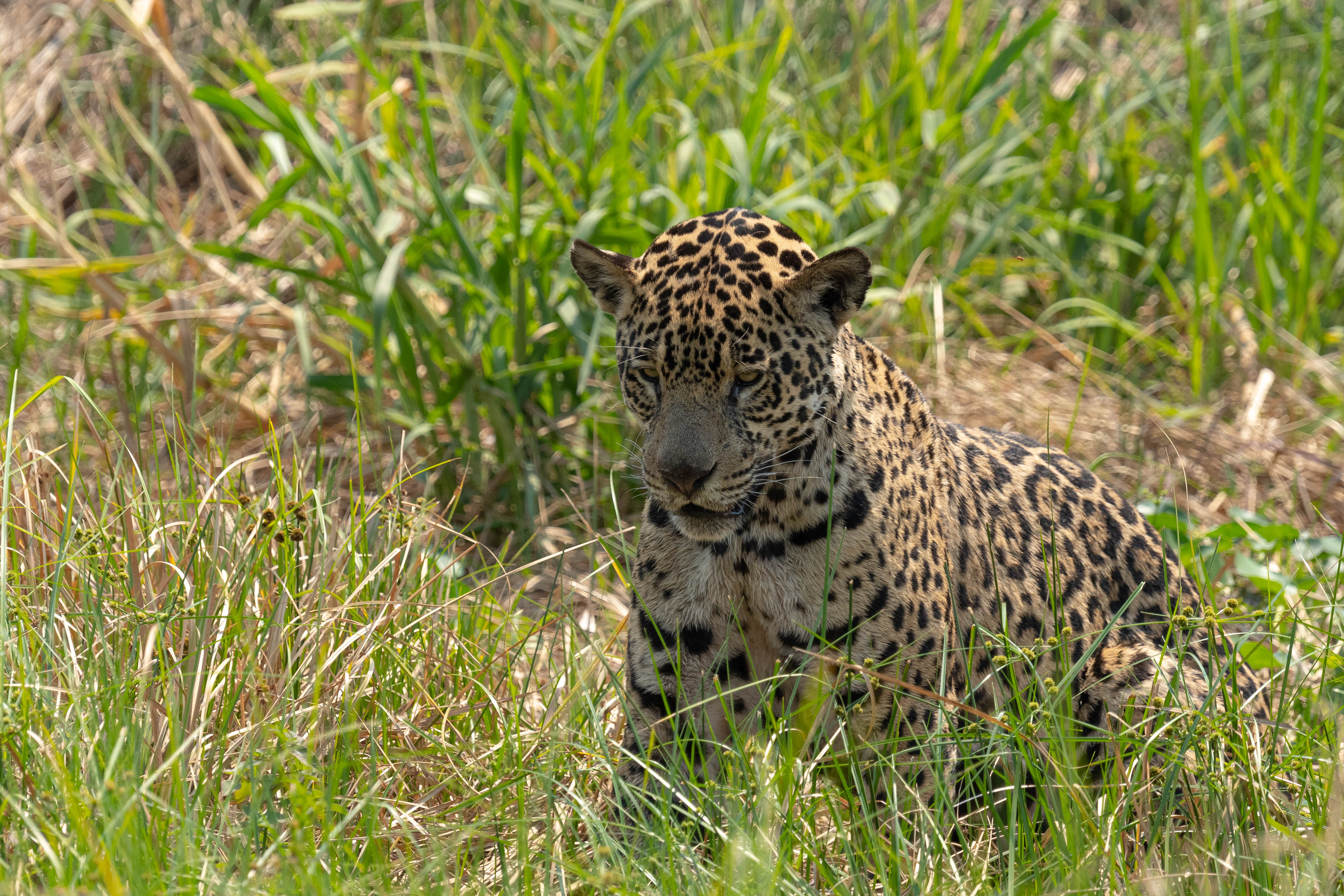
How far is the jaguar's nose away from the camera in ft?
10.3

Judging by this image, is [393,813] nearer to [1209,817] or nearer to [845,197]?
[1209,817]

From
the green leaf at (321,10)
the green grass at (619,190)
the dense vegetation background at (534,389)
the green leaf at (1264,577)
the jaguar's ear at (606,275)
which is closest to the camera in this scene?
the dense vegetation background at (534,389)

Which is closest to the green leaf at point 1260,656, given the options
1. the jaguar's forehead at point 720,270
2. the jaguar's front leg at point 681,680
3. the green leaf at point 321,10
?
the jaguar's front leg at point 681,680

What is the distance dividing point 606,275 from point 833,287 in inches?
22.5

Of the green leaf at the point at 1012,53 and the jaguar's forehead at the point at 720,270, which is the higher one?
the green leaf at the point at 1012,53

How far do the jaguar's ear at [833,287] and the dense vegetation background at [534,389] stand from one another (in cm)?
64

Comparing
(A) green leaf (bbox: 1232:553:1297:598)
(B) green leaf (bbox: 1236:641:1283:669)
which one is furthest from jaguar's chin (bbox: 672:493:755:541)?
(A) green leaf (bbox: 1232:553:1297:598)

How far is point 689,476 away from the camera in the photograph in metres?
3.14

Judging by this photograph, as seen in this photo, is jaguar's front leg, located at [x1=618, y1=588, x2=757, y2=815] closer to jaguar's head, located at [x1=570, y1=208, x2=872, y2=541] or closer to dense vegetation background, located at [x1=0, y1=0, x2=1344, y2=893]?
dense vegetation background, located at [x1=0, y1=0, x2=1344, y2=893]

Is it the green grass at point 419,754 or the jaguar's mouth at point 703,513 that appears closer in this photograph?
the green grass at point 419,754

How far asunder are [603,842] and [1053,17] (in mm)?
4423

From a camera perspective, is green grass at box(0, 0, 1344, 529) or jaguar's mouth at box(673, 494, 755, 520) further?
green grass at box(0, 0, 1344, 529)

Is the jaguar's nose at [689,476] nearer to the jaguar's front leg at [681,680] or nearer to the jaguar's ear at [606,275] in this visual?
the jaguar's front leg at [681,680]

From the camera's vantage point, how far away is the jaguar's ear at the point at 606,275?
334 centimetres
